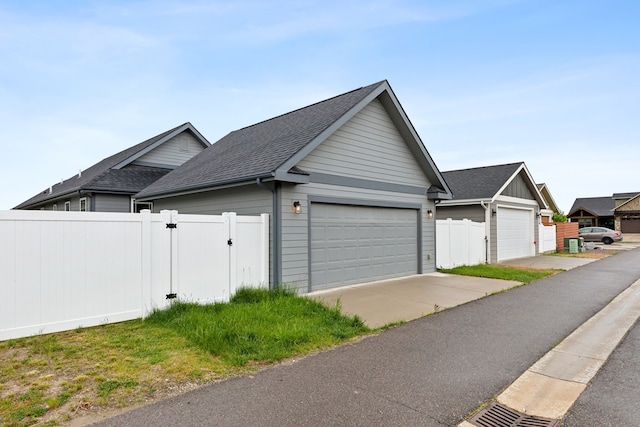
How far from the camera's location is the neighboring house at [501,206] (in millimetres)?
17078

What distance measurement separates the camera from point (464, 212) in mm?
18031

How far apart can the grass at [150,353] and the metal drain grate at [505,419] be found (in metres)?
2.27

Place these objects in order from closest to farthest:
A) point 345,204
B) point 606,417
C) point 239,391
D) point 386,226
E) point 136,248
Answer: point 606,417 < point 239,391 < point 136,248 < point 345,204 < point 386,226

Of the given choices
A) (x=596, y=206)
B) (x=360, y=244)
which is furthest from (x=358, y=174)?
(x=596, y=206)

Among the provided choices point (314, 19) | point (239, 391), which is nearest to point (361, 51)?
point (314, 19)

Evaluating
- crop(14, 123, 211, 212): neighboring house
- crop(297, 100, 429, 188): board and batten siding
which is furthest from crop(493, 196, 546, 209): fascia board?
crop(14, 123, 211, 212): neighboring house

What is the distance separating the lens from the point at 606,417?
3264mm

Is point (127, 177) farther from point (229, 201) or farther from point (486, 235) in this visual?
point (486, 235)

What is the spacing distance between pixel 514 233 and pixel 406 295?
42.5 feet

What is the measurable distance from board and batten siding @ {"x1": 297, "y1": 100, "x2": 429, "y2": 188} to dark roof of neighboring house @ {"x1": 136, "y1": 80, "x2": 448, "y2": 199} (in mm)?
423

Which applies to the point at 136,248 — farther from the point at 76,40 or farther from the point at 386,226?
the point at 76,40

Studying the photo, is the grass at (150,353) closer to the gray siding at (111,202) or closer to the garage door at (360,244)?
the garage door at (360,244)

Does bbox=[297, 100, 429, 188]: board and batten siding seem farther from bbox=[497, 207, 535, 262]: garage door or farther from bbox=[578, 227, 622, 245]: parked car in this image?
bbox=[578, 227, 622, 245]: parked car

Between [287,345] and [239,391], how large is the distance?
52.5 inches
